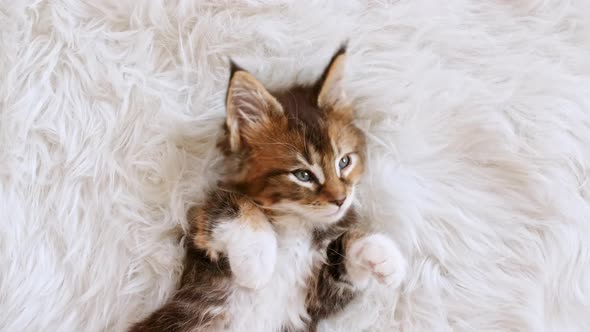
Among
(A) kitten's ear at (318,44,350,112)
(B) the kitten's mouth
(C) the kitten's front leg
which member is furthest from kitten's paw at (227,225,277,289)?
(A) kitten's ear at (318,44,350,112)

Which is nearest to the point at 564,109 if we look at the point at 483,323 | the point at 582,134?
the point at 582,134

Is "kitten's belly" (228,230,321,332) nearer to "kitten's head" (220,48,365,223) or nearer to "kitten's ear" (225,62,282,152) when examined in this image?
"kitten's head" (220,48,365,223)

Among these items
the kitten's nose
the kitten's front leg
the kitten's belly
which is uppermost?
the kitten's nose

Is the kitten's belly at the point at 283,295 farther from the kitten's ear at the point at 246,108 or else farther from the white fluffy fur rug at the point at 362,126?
the kitten's ear at the point at 246,108

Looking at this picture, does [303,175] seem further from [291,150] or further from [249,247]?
[249,247]

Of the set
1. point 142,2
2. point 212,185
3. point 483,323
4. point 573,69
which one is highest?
point 142,2

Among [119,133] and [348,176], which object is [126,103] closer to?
[119,133]

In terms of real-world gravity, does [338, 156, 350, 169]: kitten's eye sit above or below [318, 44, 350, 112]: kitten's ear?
below
